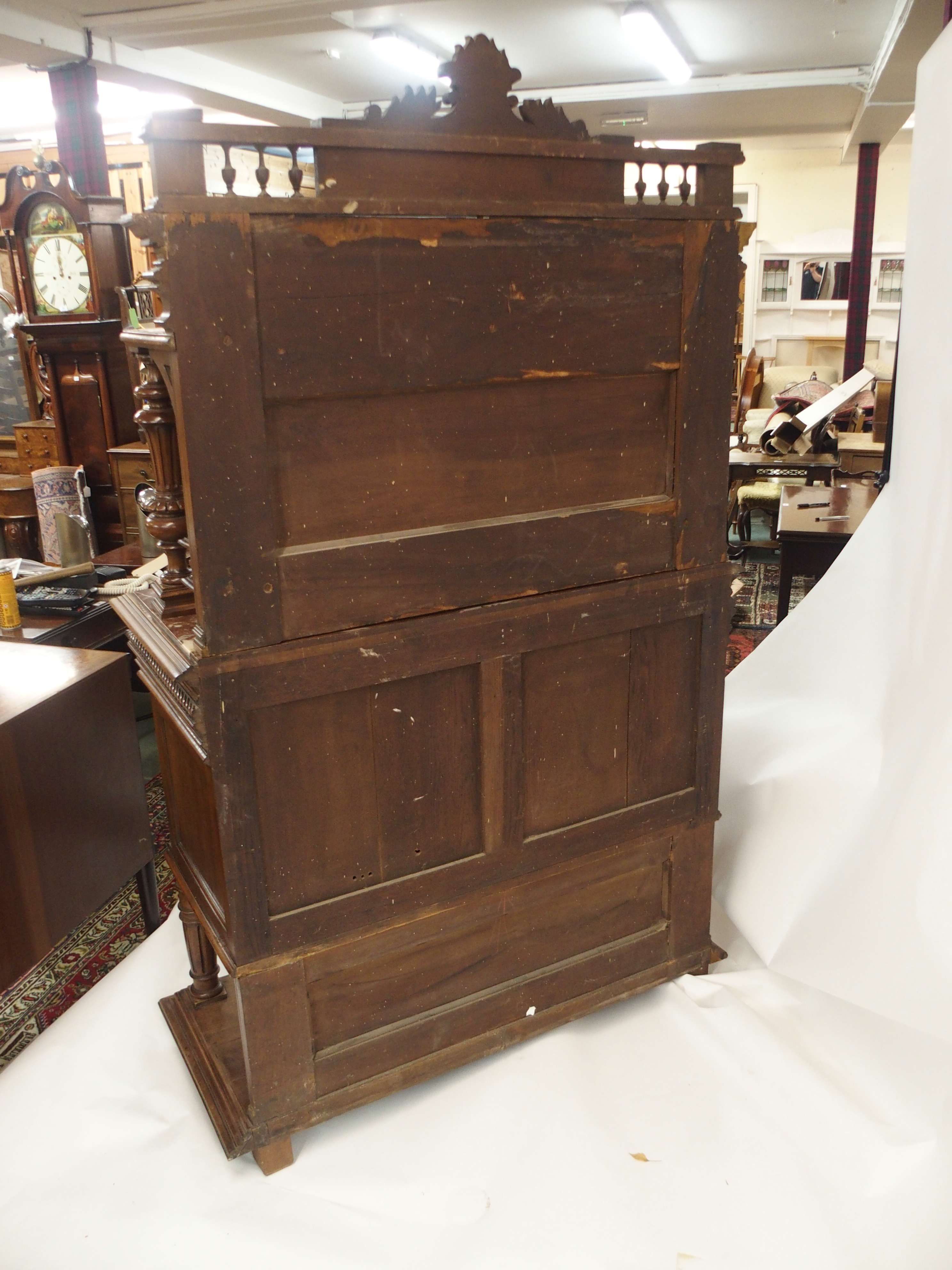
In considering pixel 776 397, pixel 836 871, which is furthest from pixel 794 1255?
pixel 776 397

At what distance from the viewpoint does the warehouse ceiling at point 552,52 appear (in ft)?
17.7

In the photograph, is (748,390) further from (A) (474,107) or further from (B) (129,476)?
(A) (474,107)

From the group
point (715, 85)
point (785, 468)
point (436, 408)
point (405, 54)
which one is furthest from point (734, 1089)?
point (715, 85)

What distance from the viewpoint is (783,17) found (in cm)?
597

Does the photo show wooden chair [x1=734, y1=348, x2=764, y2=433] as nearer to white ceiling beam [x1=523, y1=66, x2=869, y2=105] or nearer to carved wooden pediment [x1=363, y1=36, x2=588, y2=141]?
white ceiling beam [x1=523, y1=66, x2=869, y2=105]

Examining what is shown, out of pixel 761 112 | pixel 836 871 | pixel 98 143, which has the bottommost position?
pixel 836 871

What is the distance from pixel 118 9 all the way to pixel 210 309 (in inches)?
211

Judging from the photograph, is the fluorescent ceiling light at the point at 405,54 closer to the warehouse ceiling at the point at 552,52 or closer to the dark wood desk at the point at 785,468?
the warehouse ceiling at the point at 552,52

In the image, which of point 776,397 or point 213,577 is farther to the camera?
point 776,397

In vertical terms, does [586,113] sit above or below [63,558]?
above

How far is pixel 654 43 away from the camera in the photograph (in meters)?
6.33

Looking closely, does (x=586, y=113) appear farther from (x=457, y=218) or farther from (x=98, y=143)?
(x=457, y=218)

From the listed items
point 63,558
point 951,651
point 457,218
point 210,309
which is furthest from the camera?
point 63,558

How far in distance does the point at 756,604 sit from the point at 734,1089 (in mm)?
3696
